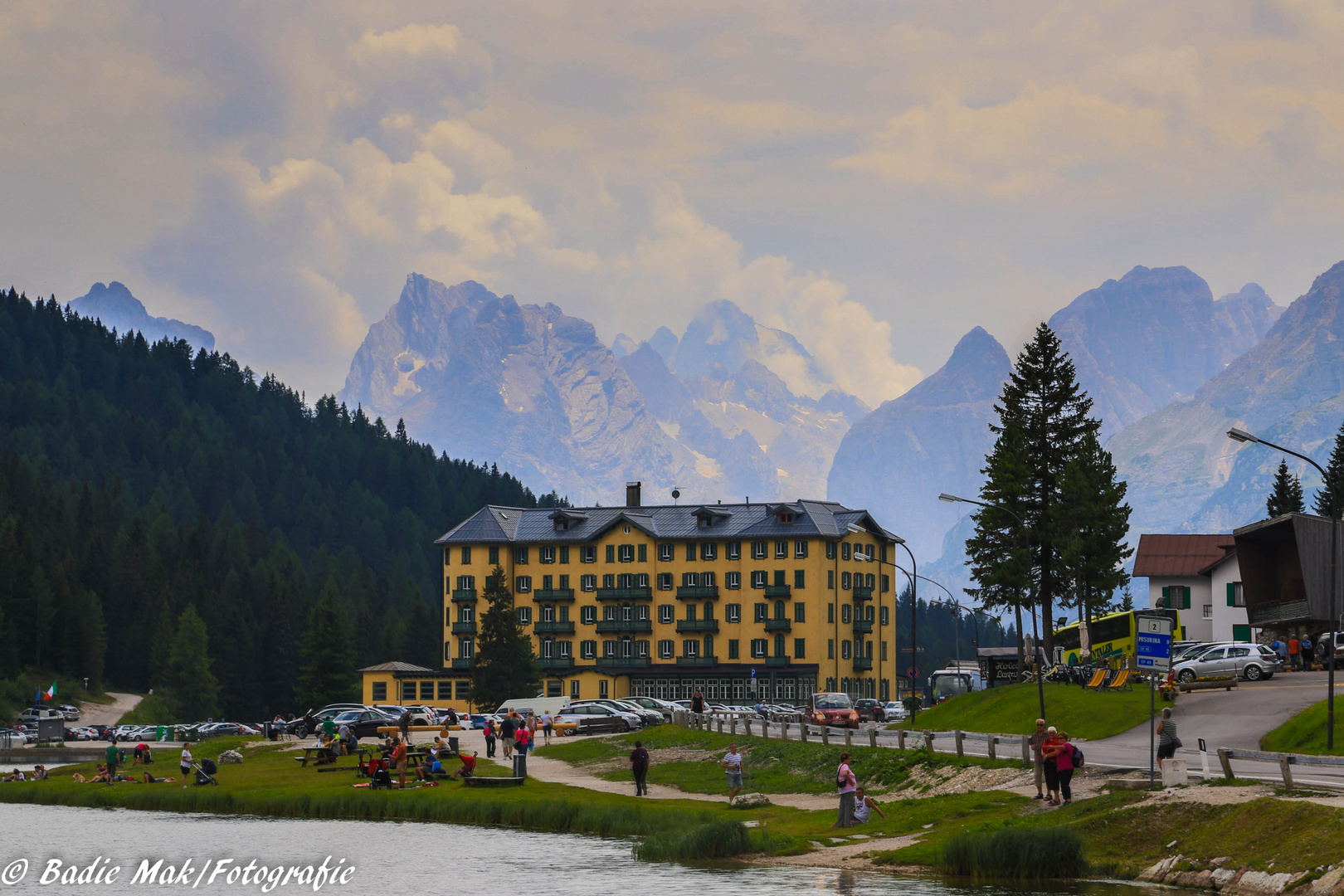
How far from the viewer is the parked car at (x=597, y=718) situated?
93375 mm

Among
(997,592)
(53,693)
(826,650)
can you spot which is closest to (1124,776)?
(997,592)

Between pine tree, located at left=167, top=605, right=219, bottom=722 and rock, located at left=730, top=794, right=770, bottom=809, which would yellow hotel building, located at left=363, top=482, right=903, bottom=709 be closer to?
pine tree, located at left=167, top=605, right=219, bottom=722

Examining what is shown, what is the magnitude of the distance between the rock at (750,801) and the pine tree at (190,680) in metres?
128

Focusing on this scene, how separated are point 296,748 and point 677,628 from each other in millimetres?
70226

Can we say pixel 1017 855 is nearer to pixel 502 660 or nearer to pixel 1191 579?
pixel 1191 579

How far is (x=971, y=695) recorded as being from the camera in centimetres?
8581

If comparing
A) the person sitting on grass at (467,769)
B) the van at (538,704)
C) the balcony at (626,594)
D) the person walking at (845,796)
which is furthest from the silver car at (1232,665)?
the balcony at (626,594)

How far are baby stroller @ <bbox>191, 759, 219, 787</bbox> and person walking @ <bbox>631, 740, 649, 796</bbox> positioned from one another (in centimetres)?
2208

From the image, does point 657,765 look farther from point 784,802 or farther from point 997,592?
point 997,592

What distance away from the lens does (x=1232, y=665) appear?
74688 mm

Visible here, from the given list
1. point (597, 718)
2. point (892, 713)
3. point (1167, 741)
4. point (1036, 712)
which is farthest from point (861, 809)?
point (892, 713)

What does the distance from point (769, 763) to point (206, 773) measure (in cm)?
2703

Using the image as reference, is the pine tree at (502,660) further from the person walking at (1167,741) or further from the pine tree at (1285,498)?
the person walking at (1167,741)

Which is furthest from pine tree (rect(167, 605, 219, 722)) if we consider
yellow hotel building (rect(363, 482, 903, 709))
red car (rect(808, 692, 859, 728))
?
red car (rect(808, 692, 859, 728))
